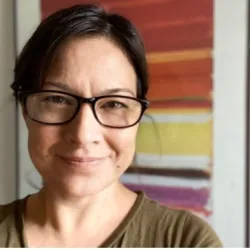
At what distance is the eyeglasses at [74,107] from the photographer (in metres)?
0.66

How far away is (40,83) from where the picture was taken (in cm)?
67

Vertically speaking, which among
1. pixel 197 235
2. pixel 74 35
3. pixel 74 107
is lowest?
pixel 197 235

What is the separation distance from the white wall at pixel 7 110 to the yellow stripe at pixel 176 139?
0.27m

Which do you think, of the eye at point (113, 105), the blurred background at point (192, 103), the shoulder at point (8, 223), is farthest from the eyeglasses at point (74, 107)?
the shoulder at point (8, 223)

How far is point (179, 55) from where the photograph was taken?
0.75 metres

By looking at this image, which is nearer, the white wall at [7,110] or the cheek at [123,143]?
the cheek at [123,143]

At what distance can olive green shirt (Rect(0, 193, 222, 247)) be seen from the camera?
69 centimetres

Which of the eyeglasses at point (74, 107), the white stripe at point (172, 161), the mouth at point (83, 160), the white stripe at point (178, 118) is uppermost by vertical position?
the eyeglasses at point (74, 107)

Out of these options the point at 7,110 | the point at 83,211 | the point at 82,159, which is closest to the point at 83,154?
the point at 82,159

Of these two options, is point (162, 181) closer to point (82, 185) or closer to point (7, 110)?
point (82, 185)

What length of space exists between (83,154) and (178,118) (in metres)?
0.20

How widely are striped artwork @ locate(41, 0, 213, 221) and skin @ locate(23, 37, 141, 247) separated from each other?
0.27ft

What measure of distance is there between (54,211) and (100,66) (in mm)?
292

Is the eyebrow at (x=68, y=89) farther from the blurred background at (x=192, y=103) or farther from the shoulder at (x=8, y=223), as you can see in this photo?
the shoulder at (x=8, y=223)
